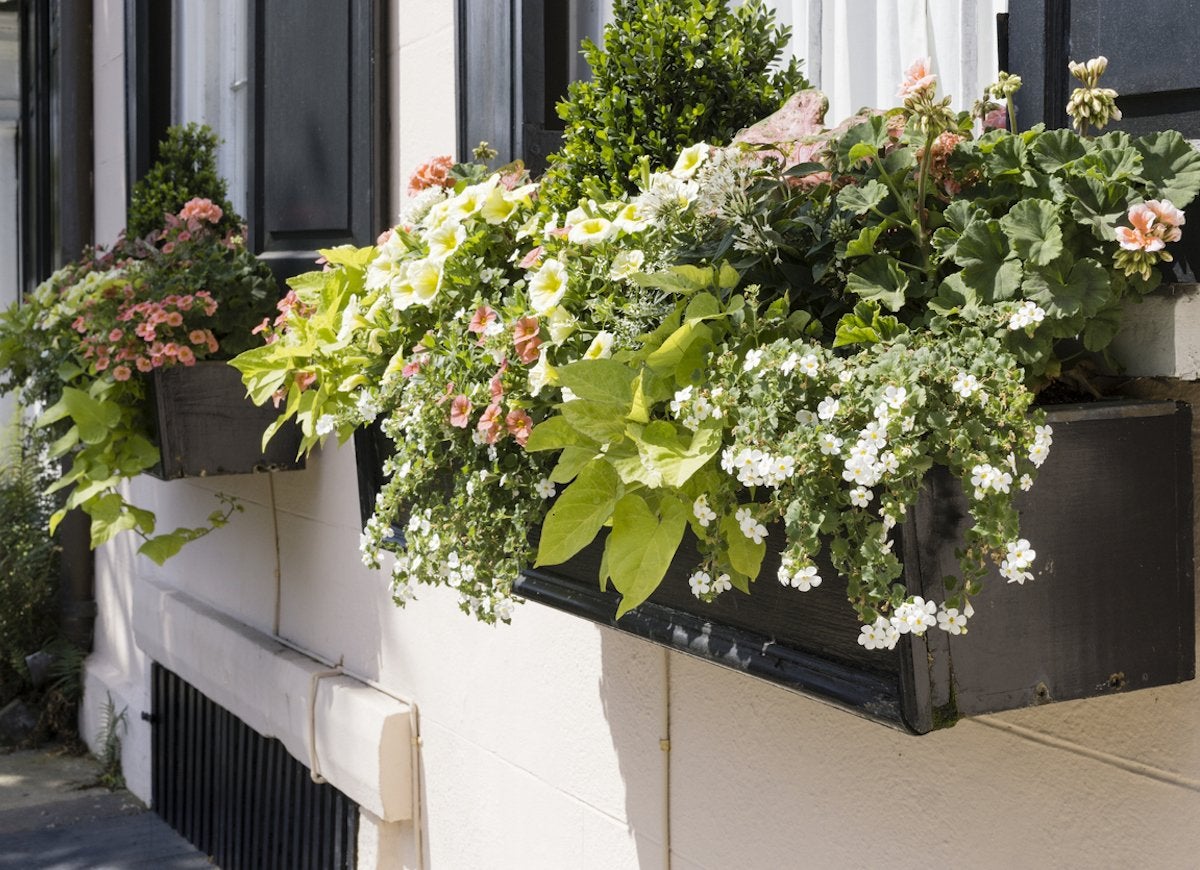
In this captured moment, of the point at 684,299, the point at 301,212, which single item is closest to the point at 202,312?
the point at 301,212

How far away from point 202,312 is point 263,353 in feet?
3.86

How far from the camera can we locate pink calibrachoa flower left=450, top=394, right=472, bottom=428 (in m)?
1.77

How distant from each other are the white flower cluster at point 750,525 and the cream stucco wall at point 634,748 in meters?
0.55

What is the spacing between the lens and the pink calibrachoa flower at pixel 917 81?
1.44 metres

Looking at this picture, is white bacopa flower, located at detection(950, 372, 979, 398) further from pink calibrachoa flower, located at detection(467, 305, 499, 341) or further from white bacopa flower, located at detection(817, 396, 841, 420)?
pink calibrachoa flower, located at detection(467, 305, 499, 341)

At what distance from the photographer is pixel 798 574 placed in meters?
1.26

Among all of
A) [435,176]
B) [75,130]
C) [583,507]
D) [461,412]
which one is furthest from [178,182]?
[583,507]

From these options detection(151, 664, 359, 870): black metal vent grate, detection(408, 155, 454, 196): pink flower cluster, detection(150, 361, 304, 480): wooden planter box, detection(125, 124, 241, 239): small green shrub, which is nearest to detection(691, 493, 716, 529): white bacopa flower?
detection(408, 155, 454, 196): pink flower cluster

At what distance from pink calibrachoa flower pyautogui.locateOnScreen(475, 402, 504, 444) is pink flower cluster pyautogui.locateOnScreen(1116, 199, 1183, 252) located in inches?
30.7

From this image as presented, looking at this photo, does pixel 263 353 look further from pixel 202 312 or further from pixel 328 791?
pixel 328 791

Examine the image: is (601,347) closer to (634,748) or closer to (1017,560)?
(1017,560)

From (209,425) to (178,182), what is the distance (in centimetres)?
122

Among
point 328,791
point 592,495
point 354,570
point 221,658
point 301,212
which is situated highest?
point 301,212

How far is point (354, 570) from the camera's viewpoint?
3443 mm
